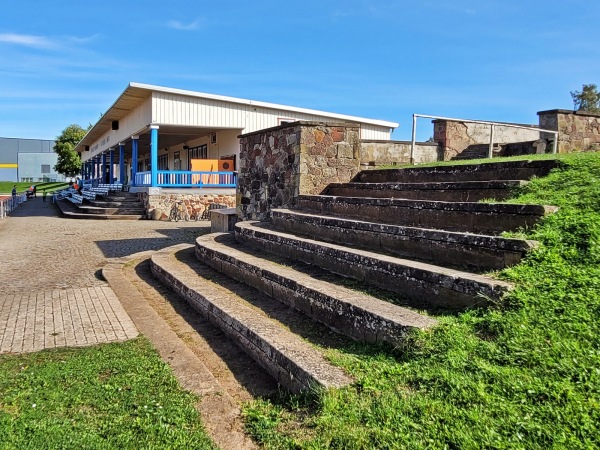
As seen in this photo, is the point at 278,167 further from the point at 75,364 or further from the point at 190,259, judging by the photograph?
the point at 75,364

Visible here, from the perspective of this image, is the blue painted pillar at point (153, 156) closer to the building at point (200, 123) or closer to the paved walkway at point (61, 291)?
the building at point (200, 123)

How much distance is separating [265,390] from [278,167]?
570 cm

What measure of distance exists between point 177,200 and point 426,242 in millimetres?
17813

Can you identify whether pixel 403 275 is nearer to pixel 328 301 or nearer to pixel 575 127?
pixel 328 301

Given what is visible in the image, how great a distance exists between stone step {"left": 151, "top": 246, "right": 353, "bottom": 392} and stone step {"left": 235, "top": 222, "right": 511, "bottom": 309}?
3.02ft

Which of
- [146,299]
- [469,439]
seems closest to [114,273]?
[146,299]

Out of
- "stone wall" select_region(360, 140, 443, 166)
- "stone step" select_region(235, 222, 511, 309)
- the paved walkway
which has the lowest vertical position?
the paved walkway

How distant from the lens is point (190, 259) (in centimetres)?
745

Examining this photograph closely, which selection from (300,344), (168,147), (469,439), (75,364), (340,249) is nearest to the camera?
(469,439)

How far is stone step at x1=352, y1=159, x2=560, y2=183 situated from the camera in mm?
5266

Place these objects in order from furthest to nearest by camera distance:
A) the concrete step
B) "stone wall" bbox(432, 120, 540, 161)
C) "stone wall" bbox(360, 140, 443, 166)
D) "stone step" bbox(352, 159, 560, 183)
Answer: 1. "stone wall" bbox(432, 120, 540, 161)
2. "stone wall" bbox(360, 140, 443, 166)
3. "stone step" bbox(352, 159, 560, 183)
4. the concrete step

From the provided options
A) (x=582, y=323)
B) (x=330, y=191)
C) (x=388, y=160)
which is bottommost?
(x=582, y=323)

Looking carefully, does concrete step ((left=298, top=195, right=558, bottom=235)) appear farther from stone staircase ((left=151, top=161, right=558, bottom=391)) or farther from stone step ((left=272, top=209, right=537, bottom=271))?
stone step ((left=272, top=209, right=537, bottom=271))

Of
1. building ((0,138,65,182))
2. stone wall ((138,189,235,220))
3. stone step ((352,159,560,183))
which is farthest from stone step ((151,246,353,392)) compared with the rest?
building ((0,138,65,182))
